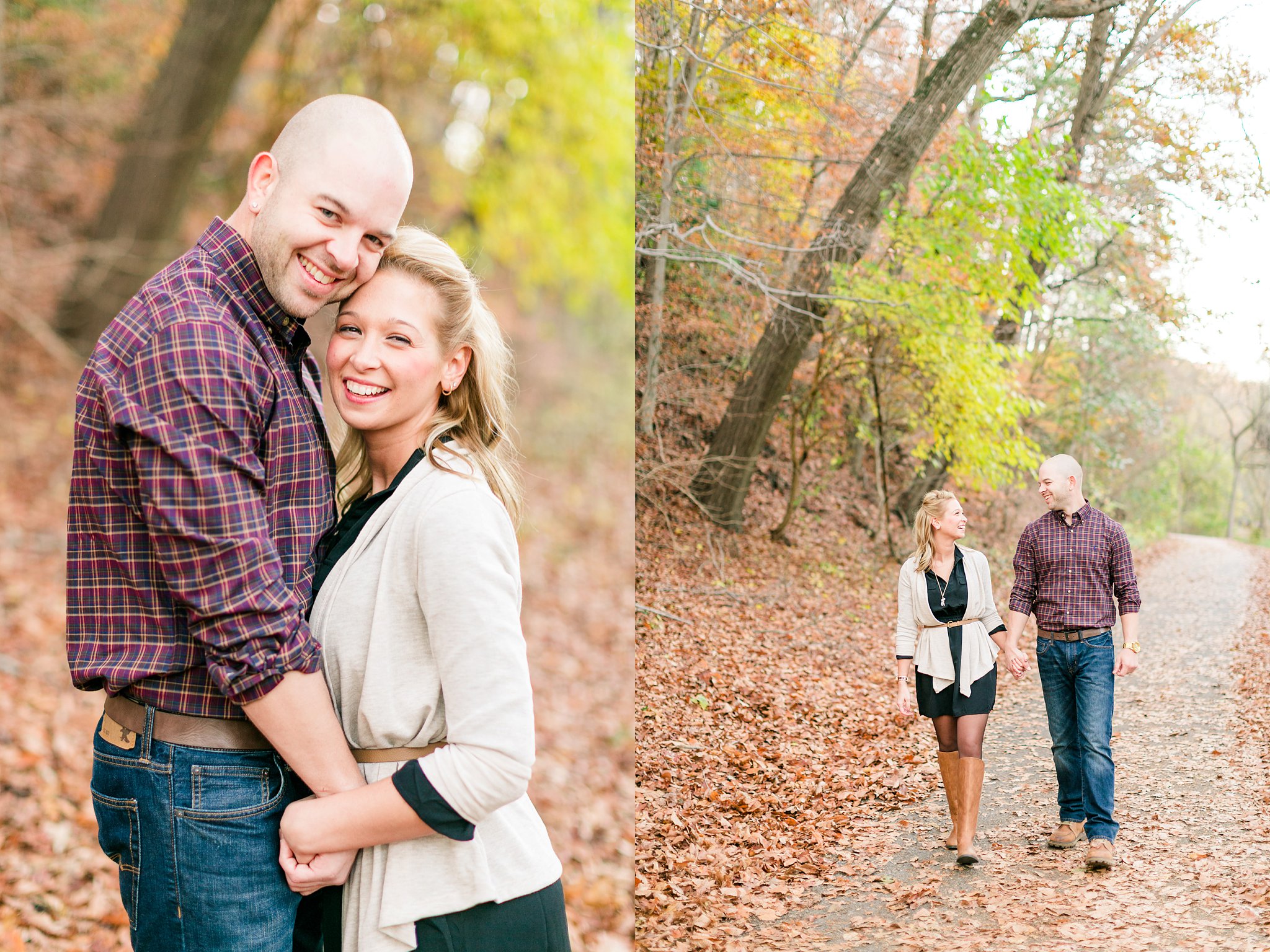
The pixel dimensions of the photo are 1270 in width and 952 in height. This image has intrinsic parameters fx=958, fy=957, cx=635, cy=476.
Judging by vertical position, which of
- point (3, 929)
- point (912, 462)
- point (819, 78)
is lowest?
point (3, 929)

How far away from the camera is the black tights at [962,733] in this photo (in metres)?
2.47

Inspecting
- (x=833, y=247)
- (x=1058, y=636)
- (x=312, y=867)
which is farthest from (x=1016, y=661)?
(x=312, y=867)

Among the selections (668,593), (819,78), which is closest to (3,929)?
(668,593)

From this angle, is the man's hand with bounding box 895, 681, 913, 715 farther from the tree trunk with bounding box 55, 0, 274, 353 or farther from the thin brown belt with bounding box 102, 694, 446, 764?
the tree trunk with bounding box 55, 0, 274, 353

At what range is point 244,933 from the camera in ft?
3.72

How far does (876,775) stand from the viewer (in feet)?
8.62

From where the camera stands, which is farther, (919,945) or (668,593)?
(668,593)

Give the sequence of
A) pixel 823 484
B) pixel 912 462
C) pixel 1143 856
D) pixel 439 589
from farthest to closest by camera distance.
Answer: pixel 823 484 < pixel 912 462 < pixel 1143 856 < pixel 439 589

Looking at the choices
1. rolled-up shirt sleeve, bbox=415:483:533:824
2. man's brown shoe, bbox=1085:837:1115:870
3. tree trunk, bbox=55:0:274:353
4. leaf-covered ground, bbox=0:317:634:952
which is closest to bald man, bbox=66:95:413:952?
rolled-up shirt sleeve, bbox=415:483:533:824

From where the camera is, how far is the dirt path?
2.21 metres

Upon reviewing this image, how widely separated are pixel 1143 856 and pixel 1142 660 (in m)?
0.46

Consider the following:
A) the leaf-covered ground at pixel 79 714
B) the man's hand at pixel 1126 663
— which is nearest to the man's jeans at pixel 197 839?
the man's hand at pixel 1126 663

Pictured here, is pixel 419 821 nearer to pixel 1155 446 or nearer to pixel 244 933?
pixel 244 933

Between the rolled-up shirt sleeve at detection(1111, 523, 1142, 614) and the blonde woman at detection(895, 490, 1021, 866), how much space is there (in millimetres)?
282
